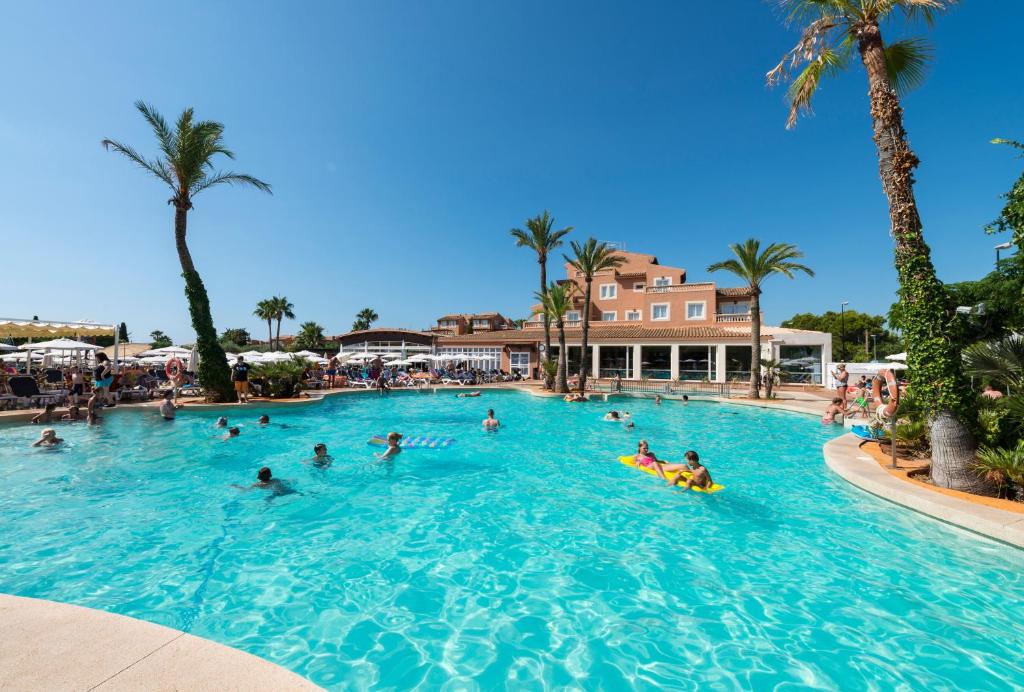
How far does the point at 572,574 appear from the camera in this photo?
5430mm

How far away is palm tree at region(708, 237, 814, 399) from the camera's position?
76.8 feet

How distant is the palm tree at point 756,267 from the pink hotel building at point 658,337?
19.8ft

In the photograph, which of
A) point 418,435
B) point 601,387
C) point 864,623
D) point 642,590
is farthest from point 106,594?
point 601,387

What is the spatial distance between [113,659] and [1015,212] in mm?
13757

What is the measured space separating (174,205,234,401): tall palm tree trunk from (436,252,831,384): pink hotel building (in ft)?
69.7

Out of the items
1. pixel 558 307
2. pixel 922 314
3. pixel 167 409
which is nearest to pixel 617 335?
pixel 558 307

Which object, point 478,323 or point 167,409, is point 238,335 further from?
point 167,409

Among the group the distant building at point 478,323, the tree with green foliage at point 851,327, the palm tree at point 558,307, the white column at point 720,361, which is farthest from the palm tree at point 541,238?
the tree with green foliage at point 851,327

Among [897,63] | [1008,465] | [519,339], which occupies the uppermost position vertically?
[897,63]

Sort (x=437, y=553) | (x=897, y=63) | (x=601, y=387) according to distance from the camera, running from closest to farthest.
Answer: (x=437, y=553), (x=897, y=63), (x=601, y=387)

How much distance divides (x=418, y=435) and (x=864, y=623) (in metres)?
12.2

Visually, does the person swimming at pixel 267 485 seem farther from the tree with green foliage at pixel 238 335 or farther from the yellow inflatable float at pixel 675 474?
the tree with green foliage at pixel 238 335

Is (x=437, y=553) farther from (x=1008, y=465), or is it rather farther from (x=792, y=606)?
(x=1008, y=465)

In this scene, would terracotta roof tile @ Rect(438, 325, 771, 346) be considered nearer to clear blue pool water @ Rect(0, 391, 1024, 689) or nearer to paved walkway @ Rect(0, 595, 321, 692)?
clear blue pool water @ Rect(0, 391, 1024, 689)
